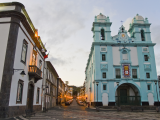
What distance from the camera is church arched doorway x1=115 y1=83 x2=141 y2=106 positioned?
3334 centimetres

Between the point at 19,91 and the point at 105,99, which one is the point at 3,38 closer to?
the point at 19,91

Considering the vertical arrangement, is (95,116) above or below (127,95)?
below

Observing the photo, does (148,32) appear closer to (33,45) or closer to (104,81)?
(104,81)

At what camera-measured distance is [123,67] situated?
1346 inches

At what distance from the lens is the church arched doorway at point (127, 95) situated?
3334 centimetres

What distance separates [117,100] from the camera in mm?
33281

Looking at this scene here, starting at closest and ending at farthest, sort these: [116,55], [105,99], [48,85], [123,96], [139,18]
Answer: [105,99] < [48,85] < [123,96] < [116,55] < [139,18]

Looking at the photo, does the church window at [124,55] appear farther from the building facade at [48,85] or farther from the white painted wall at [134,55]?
the building facade at [48,85]

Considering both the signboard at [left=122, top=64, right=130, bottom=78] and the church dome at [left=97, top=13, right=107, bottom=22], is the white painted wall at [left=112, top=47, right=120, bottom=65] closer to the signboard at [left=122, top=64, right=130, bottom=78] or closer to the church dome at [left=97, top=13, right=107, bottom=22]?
the signboard at [left=122, top=64, right=130, bottom=78]

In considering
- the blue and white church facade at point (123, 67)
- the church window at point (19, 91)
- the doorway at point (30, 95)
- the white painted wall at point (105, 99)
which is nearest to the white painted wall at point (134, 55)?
the blue and white church facade at point (123, 67)

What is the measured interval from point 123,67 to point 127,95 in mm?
6800

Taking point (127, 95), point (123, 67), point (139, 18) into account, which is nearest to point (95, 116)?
point (123, 67)

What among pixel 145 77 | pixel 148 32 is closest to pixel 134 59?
pixel 145 77

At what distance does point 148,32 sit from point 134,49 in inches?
225
